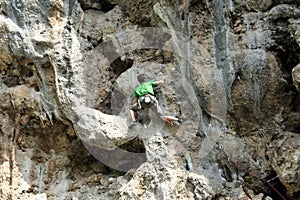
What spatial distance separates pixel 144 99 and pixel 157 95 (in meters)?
0.53

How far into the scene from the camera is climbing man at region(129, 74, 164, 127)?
9414mm

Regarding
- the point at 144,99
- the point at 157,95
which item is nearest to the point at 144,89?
the point at 144,99

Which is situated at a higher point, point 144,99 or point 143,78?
point 143,78

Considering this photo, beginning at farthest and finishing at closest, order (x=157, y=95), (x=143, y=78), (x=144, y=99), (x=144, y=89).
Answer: (x=143, y=78) → (x=157, y=95) → (x=144, y=89) → (x=144, y=99)

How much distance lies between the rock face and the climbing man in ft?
0.64

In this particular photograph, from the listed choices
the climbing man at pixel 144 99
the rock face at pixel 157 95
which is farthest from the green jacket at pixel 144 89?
the rock face at pixel 157 95

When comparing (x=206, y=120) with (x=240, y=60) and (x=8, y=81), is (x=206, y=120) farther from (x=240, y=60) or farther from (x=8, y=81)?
(x=8, y=81)

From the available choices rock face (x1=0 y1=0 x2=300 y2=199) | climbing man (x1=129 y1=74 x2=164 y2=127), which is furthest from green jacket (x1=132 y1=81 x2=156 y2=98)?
rock face (x1=0 y1=0 x2=300 y2=199)

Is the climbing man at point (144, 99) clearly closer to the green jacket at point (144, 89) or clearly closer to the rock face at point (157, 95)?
the green jacket at point (144, 89)

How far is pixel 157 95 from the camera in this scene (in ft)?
32.3

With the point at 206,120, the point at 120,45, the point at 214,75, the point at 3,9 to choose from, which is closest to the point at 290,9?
the point at 214,75

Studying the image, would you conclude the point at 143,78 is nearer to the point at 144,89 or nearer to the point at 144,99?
the point at 144,89

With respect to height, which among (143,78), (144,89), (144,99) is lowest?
(144,99)

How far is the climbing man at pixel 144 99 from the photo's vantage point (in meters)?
9.41
